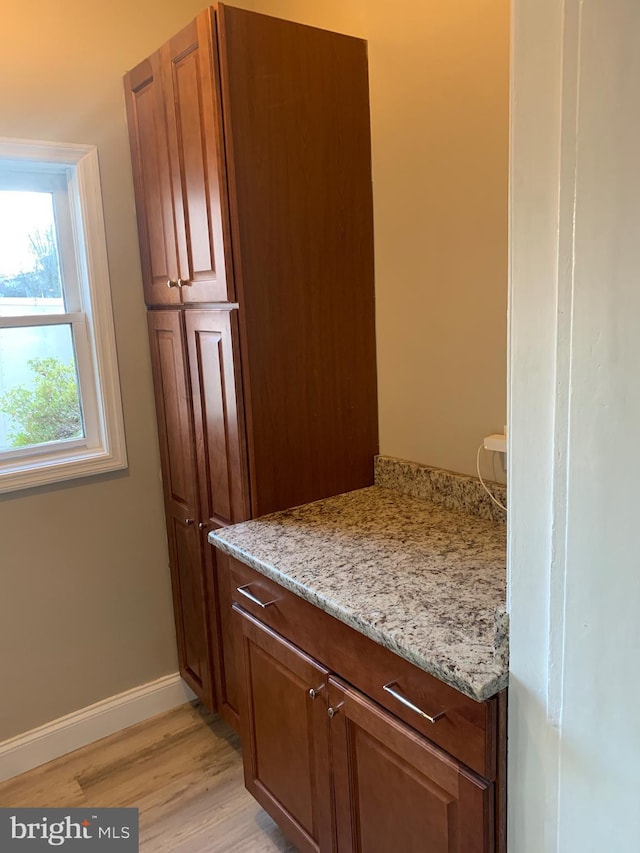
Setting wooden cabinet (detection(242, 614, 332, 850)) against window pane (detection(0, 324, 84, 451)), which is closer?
wooden cabinet (detection(242, 614, 332, 850))

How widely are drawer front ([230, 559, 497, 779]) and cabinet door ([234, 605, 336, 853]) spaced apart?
0.06 m

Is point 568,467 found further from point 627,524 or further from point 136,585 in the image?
point 136,585

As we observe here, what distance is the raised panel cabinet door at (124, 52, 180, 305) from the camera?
2.05m

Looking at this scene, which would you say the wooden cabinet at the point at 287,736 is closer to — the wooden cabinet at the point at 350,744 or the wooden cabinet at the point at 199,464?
the wooden cabinet at the point at 350,744

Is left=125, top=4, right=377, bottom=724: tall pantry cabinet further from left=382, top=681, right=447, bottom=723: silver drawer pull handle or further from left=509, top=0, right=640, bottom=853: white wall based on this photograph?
left=509, top=0, right=640, bottom=853: white wall

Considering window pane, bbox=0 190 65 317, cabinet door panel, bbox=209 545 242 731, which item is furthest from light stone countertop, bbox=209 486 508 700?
window pane, bbox=0 190 65 317

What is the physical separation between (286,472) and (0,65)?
5.04 feet

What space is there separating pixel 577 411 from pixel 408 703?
67cm

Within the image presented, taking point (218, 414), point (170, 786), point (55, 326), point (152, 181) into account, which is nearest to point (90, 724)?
point (170, 786)

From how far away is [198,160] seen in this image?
1865 millimetres

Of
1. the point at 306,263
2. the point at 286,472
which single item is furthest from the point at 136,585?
the point at 306,263

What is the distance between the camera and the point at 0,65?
6.64 feet

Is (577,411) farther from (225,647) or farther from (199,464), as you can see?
(225,647)

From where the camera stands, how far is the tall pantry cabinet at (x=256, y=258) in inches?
70.4
